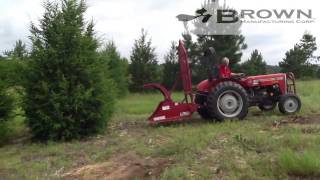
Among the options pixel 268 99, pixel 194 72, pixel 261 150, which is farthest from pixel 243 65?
pixel 261 150

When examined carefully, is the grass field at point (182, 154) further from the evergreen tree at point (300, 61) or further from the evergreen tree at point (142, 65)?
the evergreen tree at point (300, 61)

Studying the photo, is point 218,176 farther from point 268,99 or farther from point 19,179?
point 268,99

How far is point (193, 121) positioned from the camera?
12484 mm

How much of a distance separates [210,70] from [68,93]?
3.68 meters

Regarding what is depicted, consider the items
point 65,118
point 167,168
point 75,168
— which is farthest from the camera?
point 65,118

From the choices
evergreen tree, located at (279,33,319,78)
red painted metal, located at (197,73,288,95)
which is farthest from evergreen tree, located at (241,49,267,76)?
red painted metal, located at (197,73,288,95)

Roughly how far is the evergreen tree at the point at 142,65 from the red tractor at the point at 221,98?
72.1 feet

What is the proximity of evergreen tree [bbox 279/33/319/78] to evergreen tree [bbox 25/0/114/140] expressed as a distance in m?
34.9

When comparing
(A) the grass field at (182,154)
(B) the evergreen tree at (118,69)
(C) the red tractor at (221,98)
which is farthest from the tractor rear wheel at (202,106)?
(B) the evergreen tree at (118,69)

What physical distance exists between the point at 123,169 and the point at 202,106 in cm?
538

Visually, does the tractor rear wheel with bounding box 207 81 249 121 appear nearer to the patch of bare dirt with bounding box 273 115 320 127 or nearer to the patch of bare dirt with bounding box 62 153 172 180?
the patch of bare dirt with bounding box 273 115 320 127

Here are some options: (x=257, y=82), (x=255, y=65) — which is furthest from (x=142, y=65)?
(x=257, y=82)

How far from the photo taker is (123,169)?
716cm

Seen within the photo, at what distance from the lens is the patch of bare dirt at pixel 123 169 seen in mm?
6837
